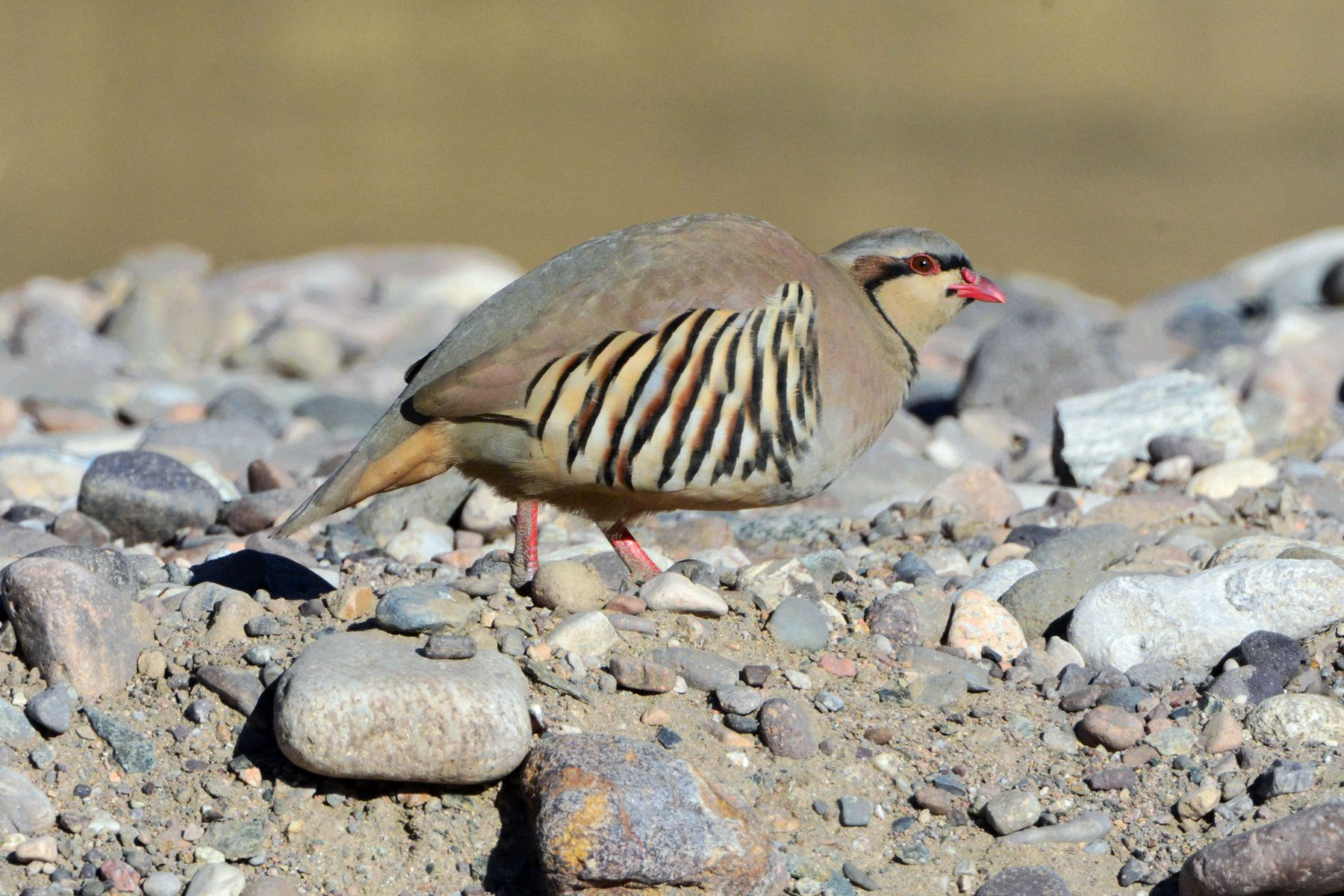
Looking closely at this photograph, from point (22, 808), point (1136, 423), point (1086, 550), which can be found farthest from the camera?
point (1136, 423)

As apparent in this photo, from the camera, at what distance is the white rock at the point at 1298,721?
3.92 metres

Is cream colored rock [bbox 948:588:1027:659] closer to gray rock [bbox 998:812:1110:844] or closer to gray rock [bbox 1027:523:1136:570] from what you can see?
gray rock [bbox 1027:523:1136:570]

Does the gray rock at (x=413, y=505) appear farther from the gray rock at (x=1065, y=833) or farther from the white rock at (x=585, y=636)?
the gray rock at (x=1065, y=833)

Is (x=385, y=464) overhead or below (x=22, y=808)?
overhead

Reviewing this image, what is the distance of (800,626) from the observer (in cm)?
433

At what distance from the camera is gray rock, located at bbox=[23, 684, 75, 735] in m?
3.81

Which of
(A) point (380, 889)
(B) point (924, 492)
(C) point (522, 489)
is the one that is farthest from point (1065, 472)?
(A) point (380, 889)

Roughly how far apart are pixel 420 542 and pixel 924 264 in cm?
222

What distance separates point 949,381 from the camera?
9.84 meters

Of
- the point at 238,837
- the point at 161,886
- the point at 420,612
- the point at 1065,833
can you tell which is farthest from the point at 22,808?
the point at 1065,833

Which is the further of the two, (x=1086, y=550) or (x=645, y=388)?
(x=1086, y=550)

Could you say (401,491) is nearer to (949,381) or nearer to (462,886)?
(462,886)

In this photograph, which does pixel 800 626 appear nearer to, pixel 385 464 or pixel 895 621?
pixel 895 621

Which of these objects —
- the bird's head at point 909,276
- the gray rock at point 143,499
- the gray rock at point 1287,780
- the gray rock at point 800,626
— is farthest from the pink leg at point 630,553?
the gray rock at point 143,499
